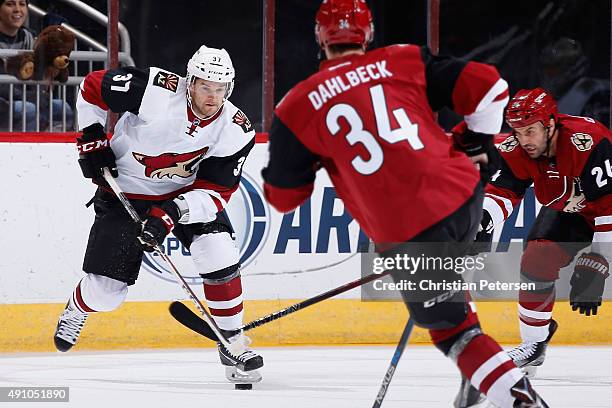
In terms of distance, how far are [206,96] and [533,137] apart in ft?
3.59

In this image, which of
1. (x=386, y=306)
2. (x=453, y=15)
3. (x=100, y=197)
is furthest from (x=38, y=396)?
(x=453, y=15)

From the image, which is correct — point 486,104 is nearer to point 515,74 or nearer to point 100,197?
point 100,197

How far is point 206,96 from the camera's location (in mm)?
4012

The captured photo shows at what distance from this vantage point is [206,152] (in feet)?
13.6

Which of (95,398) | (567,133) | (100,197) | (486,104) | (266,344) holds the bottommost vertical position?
(266,344)

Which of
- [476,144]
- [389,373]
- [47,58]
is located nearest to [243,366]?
[389,373]

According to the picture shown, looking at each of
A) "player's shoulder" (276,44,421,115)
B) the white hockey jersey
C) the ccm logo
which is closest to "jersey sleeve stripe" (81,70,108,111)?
the white hockey jersey

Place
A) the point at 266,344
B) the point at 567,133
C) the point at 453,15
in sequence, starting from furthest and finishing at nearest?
1. the point at 453,15
2. the point at 266,344
3. the point at 567,133

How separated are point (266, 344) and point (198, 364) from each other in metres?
0.55

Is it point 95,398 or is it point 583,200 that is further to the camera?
point 583,200

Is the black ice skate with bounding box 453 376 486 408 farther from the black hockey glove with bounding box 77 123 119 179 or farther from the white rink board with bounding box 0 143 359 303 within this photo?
the white rink board with bounding box 0 143 359 303

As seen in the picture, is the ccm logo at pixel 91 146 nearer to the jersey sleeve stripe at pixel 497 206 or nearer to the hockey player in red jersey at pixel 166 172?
the hockey player in red jersey at pixel 166 172

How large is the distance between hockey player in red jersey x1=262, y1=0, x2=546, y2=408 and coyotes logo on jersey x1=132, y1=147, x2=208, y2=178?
4.29 ft

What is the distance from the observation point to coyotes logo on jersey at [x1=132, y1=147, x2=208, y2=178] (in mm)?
4145
